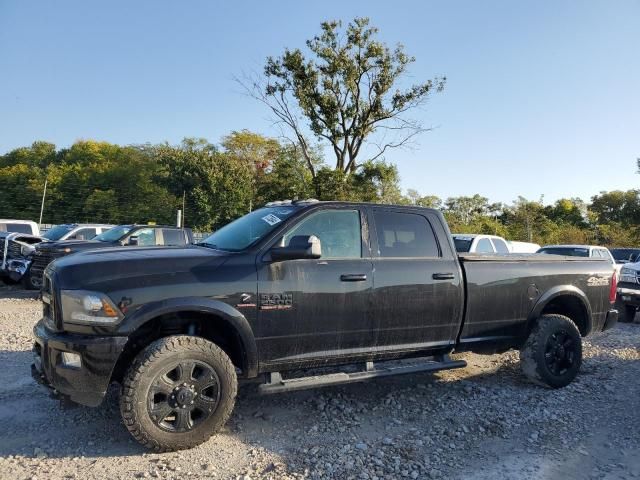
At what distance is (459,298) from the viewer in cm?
491

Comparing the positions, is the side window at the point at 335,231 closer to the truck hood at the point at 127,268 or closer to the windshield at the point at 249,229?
the windshield at the point at 249,229

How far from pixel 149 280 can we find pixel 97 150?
61142 millimetres

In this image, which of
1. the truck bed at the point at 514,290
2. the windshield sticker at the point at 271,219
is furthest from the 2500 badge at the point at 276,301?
the truck bed at the point at 514,290

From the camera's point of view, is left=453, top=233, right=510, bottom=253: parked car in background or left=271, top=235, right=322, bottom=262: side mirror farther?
left=453, top=233, right=510, bottom=253: parked car in background

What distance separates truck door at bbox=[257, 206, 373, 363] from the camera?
405 centimetres

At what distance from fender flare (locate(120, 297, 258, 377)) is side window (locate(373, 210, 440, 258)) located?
1.45 meters

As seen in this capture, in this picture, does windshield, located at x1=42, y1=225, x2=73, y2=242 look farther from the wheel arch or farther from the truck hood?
the wheel arch

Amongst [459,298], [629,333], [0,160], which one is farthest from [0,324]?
[0,160]

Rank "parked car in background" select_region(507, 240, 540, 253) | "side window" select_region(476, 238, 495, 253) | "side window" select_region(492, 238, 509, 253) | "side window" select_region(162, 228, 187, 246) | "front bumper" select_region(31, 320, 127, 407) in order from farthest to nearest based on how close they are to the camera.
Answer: "parked car in background" select_region(507, 240, 540, 253)
"side window" select_region(492, 238, 509, 253)
"side window" select_region(476, 238, 495, 253)
"side window" select_region(162, 228, 187, 246)
"front bumper" select_region(31, 320, 127, 407)

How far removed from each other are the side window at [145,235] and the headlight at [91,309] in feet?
27.7

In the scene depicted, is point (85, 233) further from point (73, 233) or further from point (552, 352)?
point (552, 352)

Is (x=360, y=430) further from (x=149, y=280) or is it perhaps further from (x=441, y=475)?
(x=149, y=280)

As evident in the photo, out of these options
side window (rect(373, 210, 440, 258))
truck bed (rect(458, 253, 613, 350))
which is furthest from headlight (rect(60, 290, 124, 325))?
truck bed (rect(458, 253, 613, 350))

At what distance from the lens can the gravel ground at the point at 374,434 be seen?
11.6 ft
